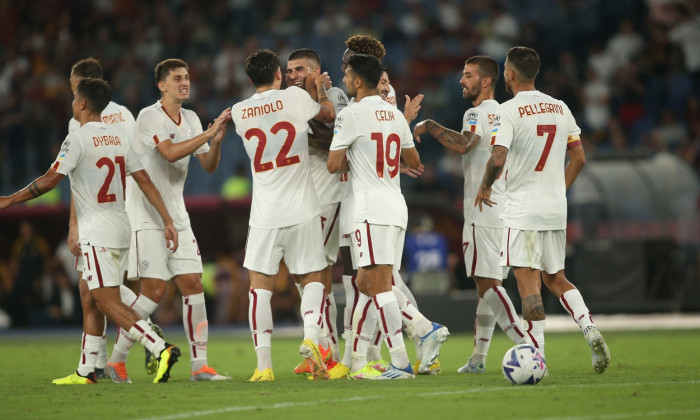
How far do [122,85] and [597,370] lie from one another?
17422 millimetres

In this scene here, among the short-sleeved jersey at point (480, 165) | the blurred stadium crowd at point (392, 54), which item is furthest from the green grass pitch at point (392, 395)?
the blurred stadium crowd at point (392, 54)

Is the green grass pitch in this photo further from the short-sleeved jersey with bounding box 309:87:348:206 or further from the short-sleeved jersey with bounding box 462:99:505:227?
the short-sleeved jersey with bounding box 309:87:348:206

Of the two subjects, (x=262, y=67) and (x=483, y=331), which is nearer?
(x=262, y=67)

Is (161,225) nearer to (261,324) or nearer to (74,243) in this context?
(74,243)

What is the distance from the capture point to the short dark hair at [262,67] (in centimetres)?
898

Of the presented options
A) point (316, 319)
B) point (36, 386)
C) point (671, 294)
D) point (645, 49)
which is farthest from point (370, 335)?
point (645, 49)

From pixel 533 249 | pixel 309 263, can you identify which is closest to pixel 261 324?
pixel 309 263

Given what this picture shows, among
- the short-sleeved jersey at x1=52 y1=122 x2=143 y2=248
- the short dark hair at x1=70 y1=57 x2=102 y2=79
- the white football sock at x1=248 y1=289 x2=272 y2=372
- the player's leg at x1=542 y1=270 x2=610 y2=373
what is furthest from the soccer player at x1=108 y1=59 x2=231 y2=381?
the player's leg at x1=542 y1=270 x2=610 y2=373

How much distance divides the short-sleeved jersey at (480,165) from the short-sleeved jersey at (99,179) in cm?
308

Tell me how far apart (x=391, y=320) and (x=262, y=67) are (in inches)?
96.3

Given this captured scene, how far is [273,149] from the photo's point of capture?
8.96 metres

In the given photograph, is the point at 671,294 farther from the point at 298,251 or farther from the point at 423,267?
the point at 298,251

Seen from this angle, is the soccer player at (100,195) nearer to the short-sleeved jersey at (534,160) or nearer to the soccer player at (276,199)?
the soccer player at (276,199)

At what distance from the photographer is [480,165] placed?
387 inches
